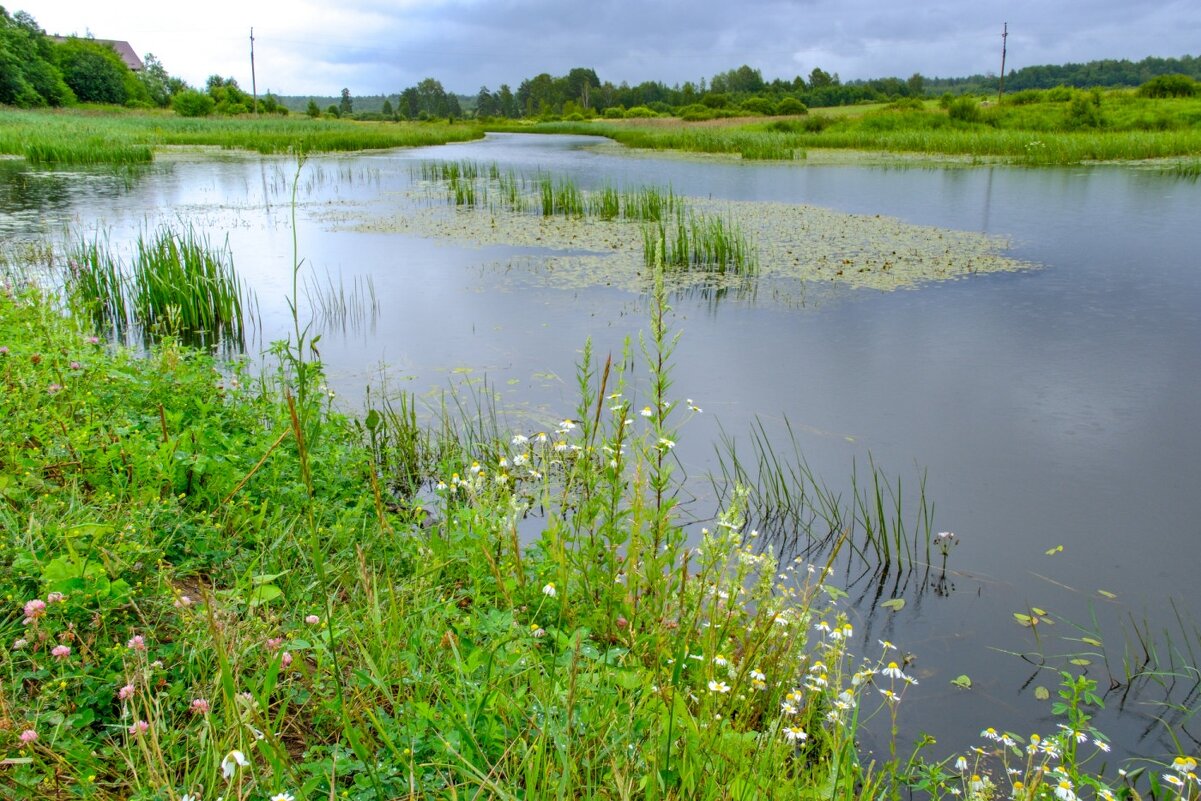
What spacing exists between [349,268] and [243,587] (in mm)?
6043

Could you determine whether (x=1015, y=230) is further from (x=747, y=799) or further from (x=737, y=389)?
(x=747, y=799)

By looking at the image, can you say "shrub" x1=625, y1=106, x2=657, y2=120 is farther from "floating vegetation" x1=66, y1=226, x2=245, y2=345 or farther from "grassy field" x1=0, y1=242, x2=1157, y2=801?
"grassy field" x1=0, y1=242, x2=1157, y2=801

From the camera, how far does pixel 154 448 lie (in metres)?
2.29

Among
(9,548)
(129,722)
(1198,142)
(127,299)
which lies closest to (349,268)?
(127,299)

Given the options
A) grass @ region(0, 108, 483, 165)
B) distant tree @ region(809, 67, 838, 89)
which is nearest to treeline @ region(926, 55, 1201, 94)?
distant tree @ region(809, 67, 838, 89)

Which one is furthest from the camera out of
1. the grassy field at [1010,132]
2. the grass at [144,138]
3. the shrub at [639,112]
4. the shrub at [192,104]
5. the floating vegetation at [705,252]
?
the shrub at [639,112]

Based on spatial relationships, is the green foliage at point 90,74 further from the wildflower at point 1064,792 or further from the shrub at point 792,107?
the wildflower at point 1064,792

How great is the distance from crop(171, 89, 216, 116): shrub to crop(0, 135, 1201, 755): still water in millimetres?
35948

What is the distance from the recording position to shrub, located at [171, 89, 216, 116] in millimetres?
40656

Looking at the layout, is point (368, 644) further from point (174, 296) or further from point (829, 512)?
point (174, 296)

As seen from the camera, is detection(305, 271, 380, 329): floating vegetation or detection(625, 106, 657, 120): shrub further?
detection(625, 106, 657, 120): shrub

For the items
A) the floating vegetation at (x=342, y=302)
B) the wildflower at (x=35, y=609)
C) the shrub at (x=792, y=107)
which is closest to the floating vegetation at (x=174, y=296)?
the floating vegetation at (x=342, y=302)

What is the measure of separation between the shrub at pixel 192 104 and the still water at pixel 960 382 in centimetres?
3595

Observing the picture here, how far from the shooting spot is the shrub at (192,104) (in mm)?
40656
